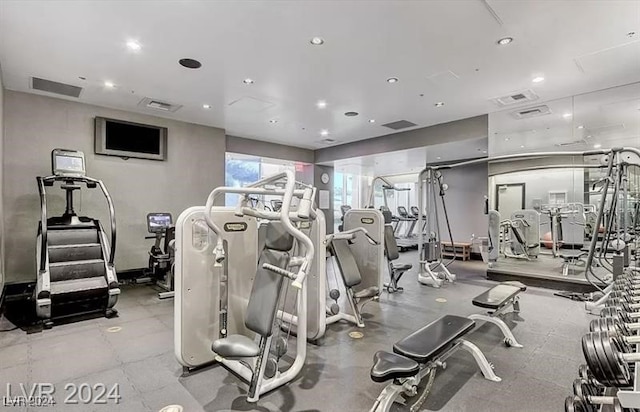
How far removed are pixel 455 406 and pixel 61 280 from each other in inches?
183

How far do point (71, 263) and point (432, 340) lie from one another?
4555 mm

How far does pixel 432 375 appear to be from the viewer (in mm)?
2375

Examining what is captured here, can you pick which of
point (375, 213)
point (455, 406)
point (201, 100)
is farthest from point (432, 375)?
point (201, 100)

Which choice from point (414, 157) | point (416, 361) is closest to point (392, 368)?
point (416, 361)

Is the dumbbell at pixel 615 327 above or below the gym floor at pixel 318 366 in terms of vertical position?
above

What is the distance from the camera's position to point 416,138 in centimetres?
757

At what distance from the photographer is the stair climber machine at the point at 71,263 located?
396 cm

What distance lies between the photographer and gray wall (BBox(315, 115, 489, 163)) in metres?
6.61

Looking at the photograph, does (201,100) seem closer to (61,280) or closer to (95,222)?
(95,222)

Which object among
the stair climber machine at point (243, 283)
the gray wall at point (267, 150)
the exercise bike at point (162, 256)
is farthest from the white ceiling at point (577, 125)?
the exercise bike at point (162, 256)

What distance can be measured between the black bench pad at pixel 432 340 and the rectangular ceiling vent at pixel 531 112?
481 cm

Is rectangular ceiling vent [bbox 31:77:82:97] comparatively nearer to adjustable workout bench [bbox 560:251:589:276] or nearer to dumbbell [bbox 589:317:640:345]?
dumbbell [bbox 589:317:640:345]

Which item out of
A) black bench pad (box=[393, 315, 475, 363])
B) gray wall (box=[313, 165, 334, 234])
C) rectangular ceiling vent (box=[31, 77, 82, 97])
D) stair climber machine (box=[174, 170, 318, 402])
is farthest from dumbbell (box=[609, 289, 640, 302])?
gray wall (box=[313, 165, 334, 234])

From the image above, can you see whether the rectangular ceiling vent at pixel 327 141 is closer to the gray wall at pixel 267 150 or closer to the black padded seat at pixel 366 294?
the gray wall at pixel 267 150
